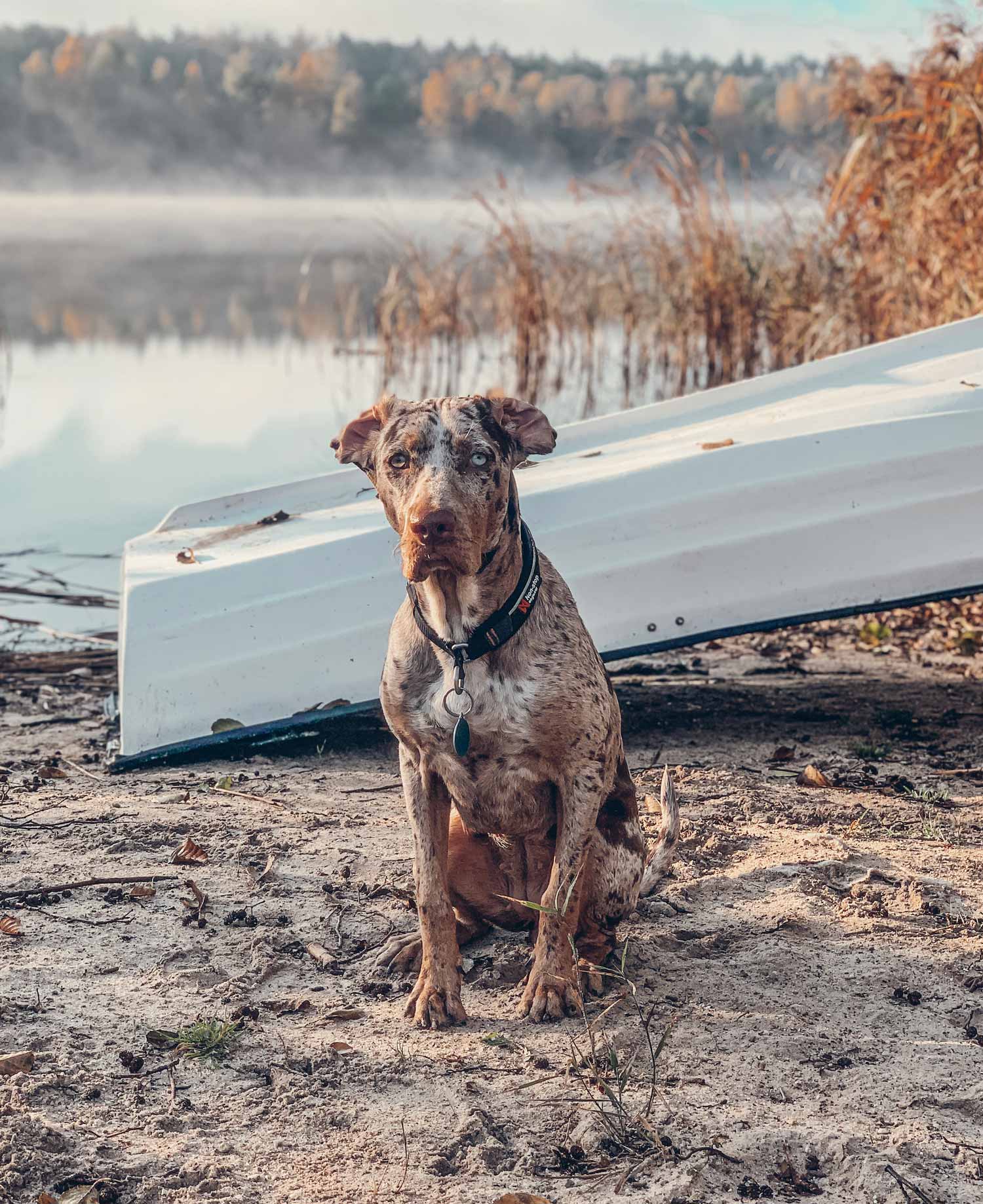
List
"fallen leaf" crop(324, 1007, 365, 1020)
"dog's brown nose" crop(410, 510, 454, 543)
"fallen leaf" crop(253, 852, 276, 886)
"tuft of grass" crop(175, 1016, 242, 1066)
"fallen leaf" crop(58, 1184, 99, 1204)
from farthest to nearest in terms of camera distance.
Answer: "fallen leaf" crop(253, 852, 276, 886) < "fallen leaf" crop(324, 1007, 365, 1020) < "tuft of grass" crop(175, 1016, 242, 1066) < "dog's brown nose" crop(410, 510, 454, 543) < "fallen leaf" crop(58, 1184, 99, 1204)

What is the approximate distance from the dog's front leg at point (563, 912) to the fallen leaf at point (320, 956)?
0.62 metres

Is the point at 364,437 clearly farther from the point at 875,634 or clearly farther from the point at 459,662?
the point at 875,634

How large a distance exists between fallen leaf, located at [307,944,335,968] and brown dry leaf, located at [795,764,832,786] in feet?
7.01

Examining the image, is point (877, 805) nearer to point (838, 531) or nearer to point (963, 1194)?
point (838, 531)

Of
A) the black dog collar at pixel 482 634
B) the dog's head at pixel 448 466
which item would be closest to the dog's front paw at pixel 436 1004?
the black dog collar at pixel 482 634

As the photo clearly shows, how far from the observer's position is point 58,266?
115 feet

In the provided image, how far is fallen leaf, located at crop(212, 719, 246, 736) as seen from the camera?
561 cm

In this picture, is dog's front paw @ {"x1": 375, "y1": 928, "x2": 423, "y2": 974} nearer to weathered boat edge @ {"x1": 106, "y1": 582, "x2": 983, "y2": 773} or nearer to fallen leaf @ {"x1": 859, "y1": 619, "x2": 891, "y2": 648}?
weathered boat edge @ {"x1": 106, "y1": 582, "x2": 983, "y2": 773}

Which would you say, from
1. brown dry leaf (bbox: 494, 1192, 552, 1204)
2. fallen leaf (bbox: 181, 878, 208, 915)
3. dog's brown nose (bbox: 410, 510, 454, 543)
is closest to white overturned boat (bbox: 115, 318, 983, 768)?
fallen leaf (bbox: 181, 878, 208, 915)

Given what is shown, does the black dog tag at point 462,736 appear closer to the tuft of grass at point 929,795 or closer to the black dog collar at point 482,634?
the black dog collar at point 482,634

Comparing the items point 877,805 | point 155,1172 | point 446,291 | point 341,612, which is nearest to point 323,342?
point 446,291

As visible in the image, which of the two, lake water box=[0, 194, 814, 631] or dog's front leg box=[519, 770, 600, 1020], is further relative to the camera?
lake water box=[0, 194, 814, 631]

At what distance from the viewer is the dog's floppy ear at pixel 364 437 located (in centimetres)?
359

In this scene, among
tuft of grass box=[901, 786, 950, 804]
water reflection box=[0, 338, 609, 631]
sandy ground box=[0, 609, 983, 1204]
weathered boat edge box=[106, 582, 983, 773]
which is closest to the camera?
sandy ground box=[0, 609, 983, 1204]
